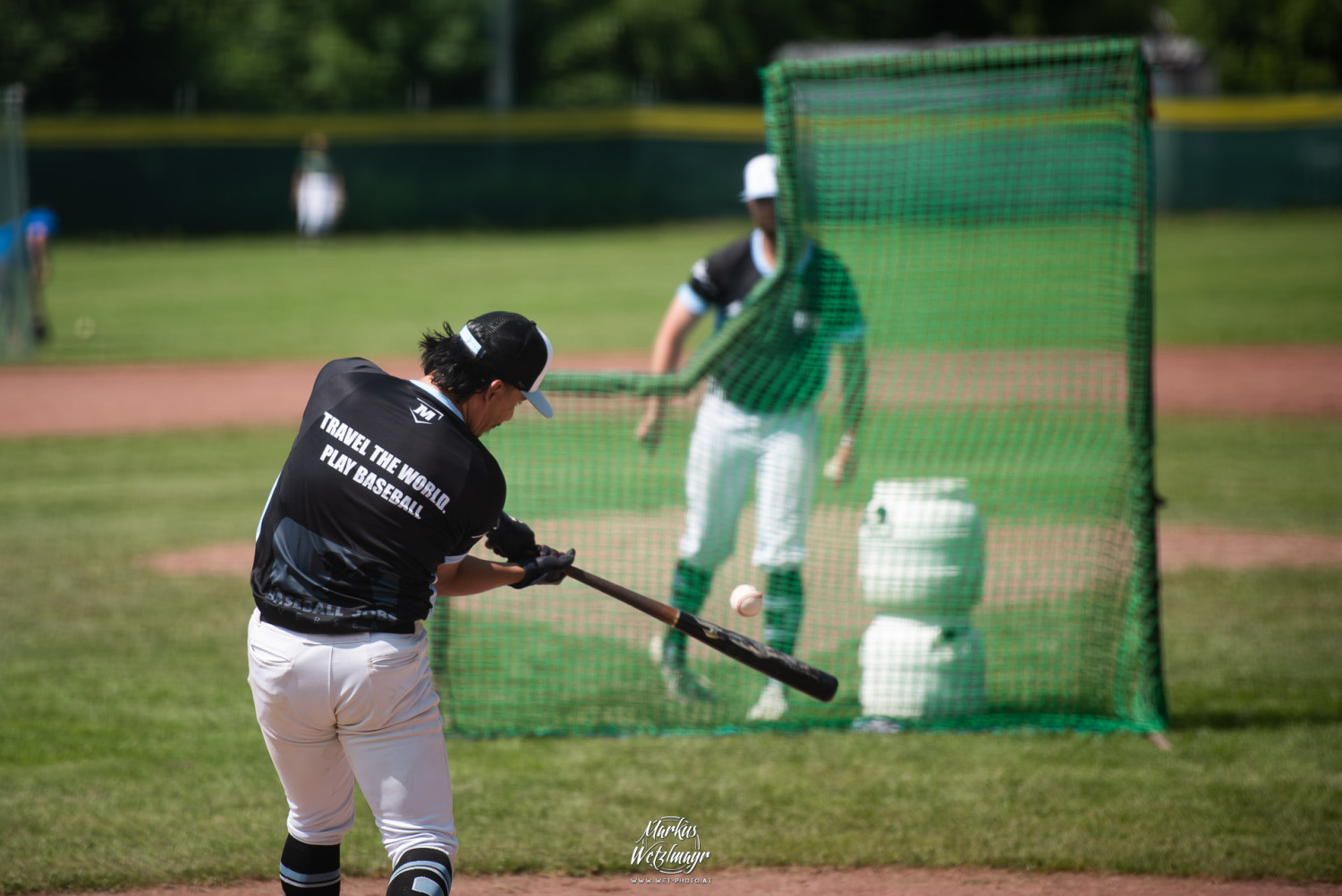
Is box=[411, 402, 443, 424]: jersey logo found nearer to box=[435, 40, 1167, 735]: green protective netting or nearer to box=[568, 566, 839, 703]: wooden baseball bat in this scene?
box=[568, 566, 839, 703]: wooden baseball bat

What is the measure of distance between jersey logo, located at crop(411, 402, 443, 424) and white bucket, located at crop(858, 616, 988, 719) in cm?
326

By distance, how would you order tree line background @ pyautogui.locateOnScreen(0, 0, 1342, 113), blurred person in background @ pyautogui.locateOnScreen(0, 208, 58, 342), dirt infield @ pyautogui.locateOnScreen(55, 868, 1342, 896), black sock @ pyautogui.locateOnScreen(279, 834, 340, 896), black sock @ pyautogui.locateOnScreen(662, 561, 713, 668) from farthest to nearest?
tree line background @ pyautogui.locateOnScreen(0, 0, 1342, 113) < blurred person in background @ pyautogui.locateOnScreen(0, 208, 58, 342) < black sock @ pyautogui.locateOnScreen(662, 561, 713, 668) < dirt infield @ pyautogui.locateOnScreen(55, 868, 1342, 896) < black sock @ pyautogui.locateOnScreen(279, 834, 340, 896)

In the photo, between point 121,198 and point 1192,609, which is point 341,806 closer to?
point 1192,609

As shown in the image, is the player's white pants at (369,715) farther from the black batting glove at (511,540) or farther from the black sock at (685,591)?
the black sock at (685,591)

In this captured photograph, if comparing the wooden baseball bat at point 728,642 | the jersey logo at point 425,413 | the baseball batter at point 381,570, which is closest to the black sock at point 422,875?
the baseball batter at point 381,570

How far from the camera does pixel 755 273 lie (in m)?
6.24

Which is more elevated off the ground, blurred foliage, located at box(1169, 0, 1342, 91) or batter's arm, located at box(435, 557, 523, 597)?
blurred foliage, located at box(1169, 0, 1342, 91)

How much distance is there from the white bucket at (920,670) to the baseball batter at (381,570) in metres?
3.04

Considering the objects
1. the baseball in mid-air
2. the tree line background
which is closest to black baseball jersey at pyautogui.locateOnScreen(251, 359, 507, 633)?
the baseball in mid-air

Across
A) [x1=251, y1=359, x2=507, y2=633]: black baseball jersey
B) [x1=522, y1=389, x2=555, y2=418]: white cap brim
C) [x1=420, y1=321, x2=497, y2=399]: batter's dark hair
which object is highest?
[x1=420, y1=321, x2=497, y2=399]: batter's dark hair

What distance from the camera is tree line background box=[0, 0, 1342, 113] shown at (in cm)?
3306

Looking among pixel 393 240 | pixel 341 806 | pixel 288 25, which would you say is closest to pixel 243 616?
pixel 341 806

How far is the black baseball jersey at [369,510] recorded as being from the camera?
331 cm

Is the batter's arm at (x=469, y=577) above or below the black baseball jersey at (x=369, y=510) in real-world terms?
below
